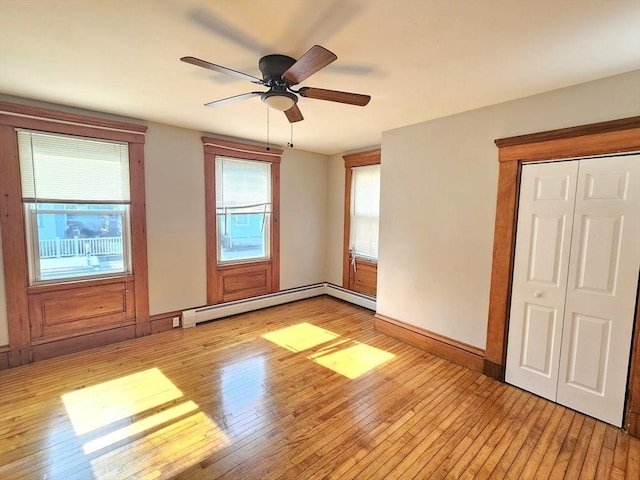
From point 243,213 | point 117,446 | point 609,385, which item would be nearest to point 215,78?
point 243,213

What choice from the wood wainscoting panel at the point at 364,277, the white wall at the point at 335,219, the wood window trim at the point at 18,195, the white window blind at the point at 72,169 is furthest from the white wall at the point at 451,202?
the wood window trim at the point at 18,195

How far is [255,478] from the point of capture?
5.76ft

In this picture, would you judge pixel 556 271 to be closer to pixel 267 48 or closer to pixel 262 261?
pixel 267 48

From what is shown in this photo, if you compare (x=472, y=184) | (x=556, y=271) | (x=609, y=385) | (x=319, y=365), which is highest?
(x=472, y=184)

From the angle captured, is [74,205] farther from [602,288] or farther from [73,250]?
[602,288]

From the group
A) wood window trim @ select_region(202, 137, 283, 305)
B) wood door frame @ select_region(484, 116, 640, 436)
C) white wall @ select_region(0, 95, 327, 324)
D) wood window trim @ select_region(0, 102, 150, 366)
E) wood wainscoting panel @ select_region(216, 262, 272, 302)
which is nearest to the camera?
wood door frame @ select_region(484, 116, 640, 436)

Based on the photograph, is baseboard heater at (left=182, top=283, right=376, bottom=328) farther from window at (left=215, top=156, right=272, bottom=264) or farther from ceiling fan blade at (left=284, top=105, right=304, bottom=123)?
ceiling fan blade at (left=284, top=105, right=304, bottom=123)

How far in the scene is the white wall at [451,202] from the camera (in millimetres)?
2469

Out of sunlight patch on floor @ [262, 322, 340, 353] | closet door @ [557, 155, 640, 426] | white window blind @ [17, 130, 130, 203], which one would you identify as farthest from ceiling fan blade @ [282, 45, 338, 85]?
sunlight patch on floor @ [262, 322, 340, 353]

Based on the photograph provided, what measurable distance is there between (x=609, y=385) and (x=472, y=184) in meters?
1.93

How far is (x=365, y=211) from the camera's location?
4.86m

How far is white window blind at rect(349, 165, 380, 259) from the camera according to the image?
4.70 m

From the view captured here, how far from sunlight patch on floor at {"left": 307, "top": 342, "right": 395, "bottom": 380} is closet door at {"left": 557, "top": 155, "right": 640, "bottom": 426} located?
1.59 metres

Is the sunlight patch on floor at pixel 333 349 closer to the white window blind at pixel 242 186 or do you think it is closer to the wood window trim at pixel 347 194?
the wood window trim at pixel 347 194
